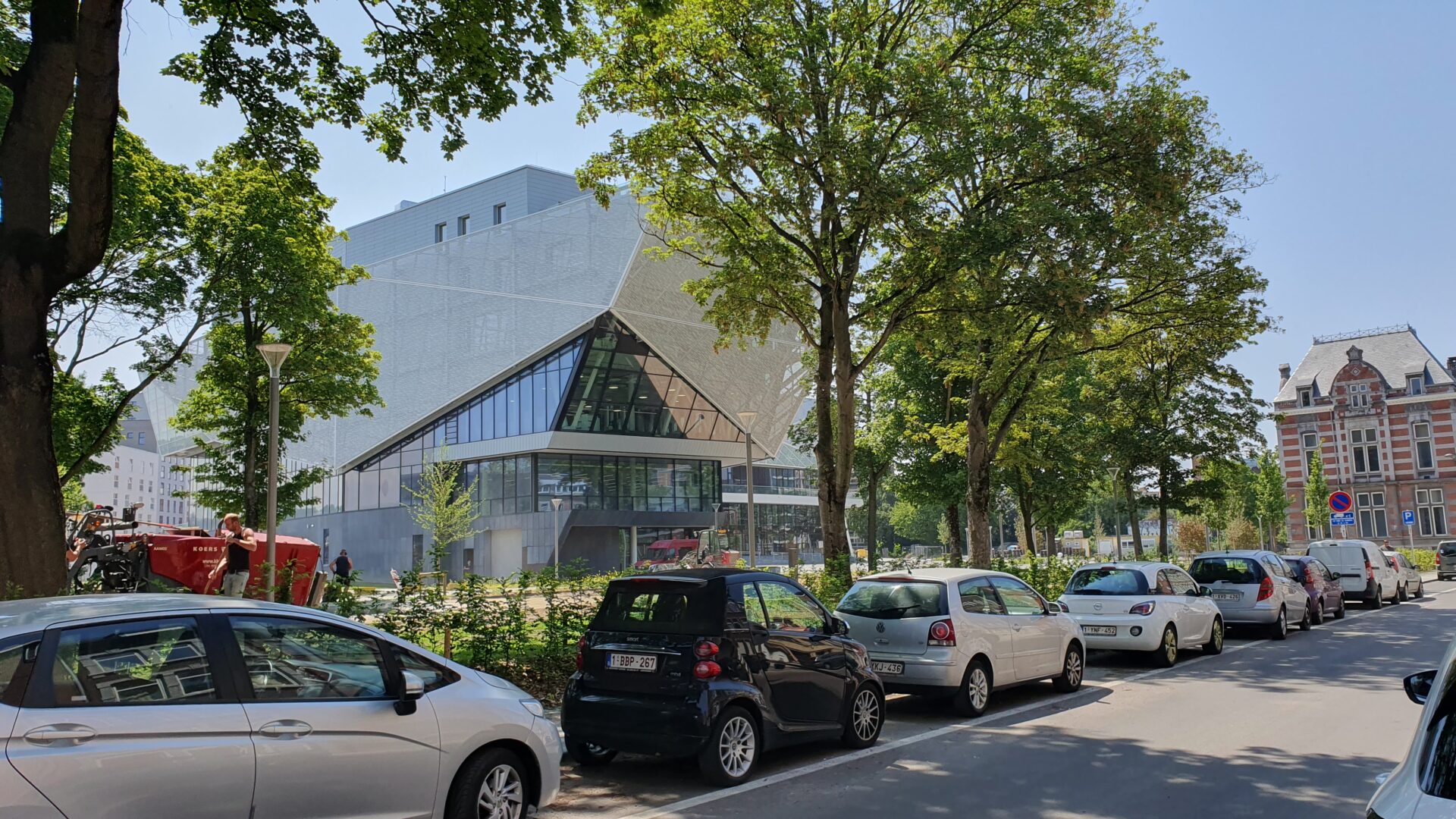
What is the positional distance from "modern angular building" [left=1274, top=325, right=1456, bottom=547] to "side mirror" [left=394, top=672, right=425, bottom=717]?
7673 cm

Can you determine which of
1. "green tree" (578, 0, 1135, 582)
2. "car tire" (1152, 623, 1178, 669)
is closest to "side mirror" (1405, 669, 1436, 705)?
"car tire" (1152, 623, 1178, 669)

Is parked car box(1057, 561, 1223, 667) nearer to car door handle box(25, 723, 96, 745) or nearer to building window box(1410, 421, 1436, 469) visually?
car door handle box(25, 723, 96, 745)

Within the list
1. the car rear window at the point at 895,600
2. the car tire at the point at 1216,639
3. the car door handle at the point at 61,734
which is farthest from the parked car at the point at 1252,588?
the car door handle at the point at 61,734

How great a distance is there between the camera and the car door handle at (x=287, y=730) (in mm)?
4758

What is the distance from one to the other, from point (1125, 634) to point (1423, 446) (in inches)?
2861

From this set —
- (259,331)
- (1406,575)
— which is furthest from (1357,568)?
(259,331)

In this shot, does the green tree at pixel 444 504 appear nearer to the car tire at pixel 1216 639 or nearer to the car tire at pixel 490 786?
the car tire at pixel 1216 639

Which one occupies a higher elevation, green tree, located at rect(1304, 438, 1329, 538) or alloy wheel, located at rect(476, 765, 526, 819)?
green tree, located at rect(1304, 438, 1329, 538)

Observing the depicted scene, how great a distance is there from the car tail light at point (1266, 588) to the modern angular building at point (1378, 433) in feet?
197

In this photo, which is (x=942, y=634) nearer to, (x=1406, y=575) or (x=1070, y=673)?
(x=1070, y=673)

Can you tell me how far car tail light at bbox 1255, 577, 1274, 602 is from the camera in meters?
17.9

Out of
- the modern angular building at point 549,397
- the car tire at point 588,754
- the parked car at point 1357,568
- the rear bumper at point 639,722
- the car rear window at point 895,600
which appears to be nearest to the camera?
the rear bumper at point 639,722

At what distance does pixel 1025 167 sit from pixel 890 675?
1173 centimetres

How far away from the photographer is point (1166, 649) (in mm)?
14320
